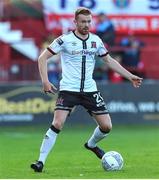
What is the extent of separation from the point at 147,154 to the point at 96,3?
1362cm

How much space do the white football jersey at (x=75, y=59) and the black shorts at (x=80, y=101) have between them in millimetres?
75

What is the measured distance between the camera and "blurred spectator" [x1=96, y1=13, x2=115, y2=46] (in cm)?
2433

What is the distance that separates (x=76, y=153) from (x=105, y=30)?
976cm

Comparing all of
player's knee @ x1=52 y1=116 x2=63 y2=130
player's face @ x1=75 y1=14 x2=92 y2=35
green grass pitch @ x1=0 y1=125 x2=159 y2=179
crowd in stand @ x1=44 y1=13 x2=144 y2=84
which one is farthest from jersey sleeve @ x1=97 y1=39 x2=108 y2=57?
crowd in stand @ x1=44 y1=13 x2=144 y2=84

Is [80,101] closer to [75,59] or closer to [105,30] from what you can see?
[75,59]

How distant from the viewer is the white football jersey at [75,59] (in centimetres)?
1179

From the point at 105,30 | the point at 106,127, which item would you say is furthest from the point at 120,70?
the point at 105,30

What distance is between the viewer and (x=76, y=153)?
50.2 ft

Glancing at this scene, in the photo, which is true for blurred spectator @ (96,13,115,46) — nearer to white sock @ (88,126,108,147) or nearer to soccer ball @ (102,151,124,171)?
white sock @ (88,126,108,147)

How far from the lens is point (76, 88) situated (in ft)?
38.8

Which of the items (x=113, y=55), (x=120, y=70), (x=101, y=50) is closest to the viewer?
(x=101, y=50)

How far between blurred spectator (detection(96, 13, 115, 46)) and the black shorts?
40.9 ft

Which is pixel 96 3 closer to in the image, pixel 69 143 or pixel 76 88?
pixel 69 143

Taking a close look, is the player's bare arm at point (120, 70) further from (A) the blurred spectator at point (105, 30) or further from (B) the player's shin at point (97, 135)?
(A) the blurred spectator at point (105, 30)
